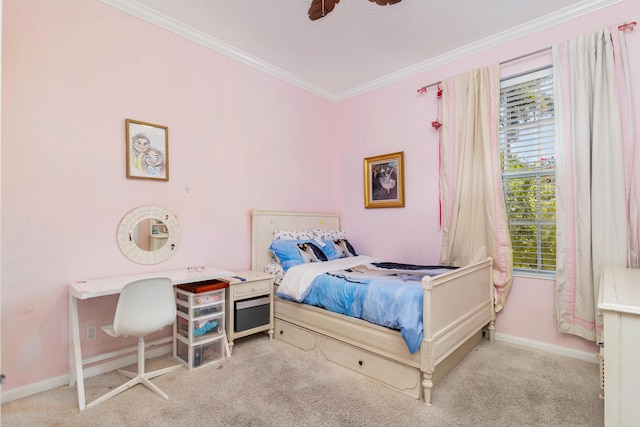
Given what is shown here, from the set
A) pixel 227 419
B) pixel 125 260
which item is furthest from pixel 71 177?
pixel 227 419

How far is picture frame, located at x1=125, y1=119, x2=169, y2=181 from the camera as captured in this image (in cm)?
274

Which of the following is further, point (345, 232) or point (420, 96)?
point (345, 232)

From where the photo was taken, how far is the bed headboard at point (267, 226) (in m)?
3.57

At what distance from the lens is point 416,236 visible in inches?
149

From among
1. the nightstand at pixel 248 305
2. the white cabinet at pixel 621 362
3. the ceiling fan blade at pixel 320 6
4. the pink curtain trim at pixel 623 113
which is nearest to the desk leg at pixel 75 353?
the nightstand at pixel 248 305

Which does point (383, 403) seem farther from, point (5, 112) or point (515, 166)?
point (5, 112)

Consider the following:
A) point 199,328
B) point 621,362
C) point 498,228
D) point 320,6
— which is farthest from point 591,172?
point 199,328

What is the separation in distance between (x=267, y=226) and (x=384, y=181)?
1.50m

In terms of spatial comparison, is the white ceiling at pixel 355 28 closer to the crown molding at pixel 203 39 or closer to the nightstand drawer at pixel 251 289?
the crown molding at pixel 203 39

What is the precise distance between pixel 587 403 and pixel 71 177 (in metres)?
3.82

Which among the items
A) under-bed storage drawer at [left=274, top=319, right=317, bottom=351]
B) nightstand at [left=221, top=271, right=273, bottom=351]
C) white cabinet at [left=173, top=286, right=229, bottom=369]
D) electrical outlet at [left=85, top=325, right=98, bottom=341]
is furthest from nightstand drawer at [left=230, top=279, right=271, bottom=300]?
electrical outlet at [left=85, top=325, right=98, bottom=341]

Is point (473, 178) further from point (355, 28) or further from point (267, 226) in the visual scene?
point (267, 226)

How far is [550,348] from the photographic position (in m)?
2.93

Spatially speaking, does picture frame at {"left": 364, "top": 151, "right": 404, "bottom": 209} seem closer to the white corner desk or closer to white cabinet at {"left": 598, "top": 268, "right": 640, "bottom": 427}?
the white corner desk
